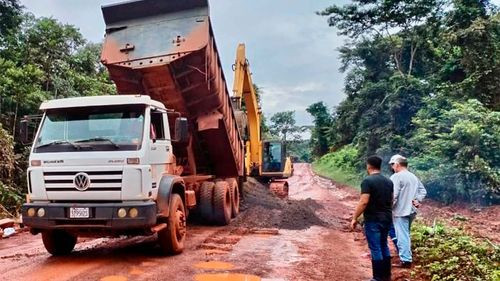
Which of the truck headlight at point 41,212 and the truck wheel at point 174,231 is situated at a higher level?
the truck headlight at point 41,212

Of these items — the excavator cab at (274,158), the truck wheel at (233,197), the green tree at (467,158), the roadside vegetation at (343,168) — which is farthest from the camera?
the roadside vegetation at (343,168)

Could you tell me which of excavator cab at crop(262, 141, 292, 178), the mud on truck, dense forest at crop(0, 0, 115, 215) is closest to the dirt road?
the mud on truck

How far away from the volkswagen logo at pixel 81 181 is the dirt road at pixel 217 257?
3.56ft

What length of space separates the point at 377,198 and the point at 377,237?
0.46 metres

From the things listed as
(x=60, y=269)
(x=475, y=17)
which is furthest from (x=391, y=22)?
(x=60, y=269)

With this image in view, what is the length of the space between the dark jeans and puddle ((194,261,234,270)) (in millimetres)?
1950

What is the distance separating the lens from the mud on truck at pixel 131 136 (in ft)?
20.3

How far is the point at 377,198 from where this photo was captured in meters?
5.31

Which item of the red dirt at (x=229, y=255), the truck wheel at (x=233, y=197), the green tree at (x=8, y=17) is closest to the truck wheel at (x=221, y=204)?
the red dirt at (x=229, y=255)

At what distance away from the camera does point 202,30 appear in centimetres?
840

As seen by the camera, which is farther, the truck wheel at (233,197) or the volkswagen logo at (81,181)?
the truck wheel at (233,197)

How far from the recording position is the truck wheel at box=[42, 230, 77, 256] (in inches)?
268

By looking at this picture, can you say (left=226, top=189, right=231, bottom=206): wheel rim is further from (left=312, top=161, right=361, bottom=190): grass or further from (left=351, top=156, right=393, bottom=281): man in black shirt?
(left=312, top=161, right=361, bottom=190): grass

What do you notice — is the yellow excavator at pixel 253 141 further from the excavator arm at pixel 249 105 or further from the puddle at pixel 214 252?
the puddle at pixel 214 252
